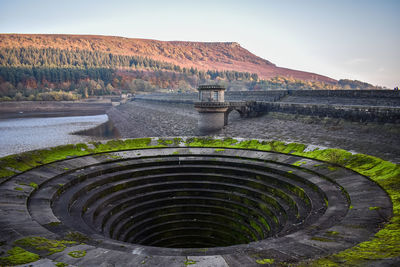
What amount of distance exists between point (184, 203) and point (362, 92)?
37578mm

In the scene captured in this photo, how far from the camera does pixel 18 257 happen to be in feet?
24.1

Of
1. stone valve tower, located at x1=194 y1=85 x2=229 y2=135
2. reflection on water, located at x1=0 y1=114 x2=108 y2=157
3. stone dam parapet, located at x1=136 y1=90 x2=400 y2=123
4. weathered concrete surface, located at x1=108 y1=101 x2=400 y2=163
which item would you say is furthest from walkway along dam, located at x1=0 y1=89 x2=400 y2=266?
reflection on water, located at x1=0 y1=114 x2=108 y2=157

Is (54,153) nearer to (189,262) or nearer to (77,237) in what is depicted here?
(77,237)

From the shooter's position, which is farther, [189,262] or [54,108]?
[54,108]

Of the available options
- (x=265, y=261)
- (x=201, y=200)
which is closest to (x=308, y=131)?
(x=201, y=200)

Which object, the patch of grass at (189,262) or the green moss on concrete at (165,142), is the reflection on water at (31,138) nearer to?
the green moss on concrete at (165,142)

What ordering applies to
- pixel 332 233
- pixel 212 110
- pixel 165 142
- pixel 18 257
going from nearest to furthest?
pixel 18 257
pixel 332 233
pixel 165 142
pixel 212 110

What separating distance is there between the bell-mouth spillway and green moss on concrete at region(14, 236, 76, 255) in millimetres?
644

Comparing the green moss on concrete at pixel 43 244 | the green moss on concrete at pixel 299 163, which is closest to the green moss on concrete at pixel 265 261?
the green moss on concrete at pixel 43 244

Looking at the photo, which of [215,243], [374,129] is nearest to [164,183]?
[215,243]

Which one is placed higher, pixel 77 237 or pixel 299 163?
pixel 299 163

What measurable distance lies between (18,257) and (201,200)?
11841 millimetres

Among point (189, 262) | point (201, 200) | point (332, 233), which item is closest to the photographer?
point (189, 262)

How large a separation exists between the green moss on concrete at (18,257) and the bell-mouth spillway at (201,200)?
5.24ft
